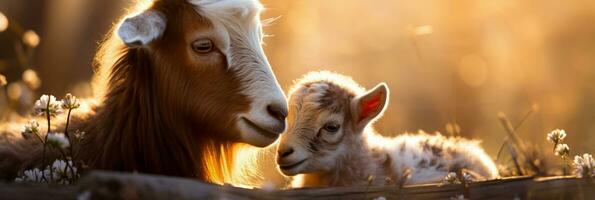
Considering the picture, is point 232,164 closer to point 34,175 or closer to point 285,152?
point 285,152

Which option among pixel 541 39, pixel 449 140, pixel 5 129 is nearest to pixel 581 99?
pixel 541 39

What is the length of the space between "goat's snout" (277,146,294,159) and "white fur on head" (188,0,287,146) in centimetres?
90

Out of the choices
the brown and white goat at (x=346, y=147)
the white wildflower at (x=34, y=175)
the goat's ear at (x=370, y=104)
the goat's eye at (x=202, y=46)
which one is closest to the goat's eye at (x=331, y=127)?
the brown and white goat at (x=346, y=147)

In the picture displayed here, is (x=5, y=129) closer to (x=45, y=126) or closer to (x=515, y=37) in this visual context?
(x=45, y=126)

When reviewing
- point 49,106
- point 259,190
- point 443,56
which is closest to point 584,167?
point 259,190

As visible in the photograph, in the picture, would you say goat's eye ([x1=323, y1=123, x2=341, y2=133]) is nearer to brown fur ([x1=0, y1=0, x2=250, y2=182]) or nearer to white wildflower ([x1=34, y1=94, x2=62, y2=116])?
brown fur ([x1=0, y1=0, x2=250, y2=182])

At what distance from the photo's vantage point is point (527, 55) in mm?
→ 16500

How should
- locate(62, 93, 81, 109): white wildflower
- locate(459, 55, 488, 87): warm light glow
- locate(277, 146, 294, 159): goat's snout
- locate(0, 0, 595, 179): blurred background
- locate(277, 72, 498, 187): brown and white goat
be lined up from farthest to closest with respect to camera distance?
locate(459, 55, 488, 87): warm light glow, locate(0, 0, 595, 179): blurred background, locate(277, 72, 498, 187): brown and white goat, locate(277, 146, 294, 159): goat's snout, locate(62, 93, 81, 109): white wildflower

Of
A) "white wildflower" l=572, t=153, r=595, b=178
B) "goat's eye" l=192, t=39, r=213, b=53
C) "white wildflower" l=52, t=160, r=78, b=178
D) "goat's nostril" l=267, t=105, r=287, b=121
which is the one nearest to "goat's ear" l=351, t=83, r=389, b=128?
"goat's nostril" l=267, t=105, r=287, b=121

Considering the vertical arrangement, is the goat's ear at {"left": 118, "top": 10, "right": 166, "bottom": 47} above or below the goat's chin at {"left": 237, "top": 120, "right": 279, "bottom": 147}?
above

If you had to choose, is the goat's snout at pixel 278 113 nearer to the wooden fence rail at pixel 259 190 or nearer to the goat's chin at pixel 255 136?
the goat's chin at pixel 255 136

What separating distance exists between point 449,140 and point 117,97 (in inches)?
125

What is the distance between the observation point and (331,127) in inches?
282

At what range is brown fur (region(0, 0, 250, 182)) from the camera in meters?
5.74
